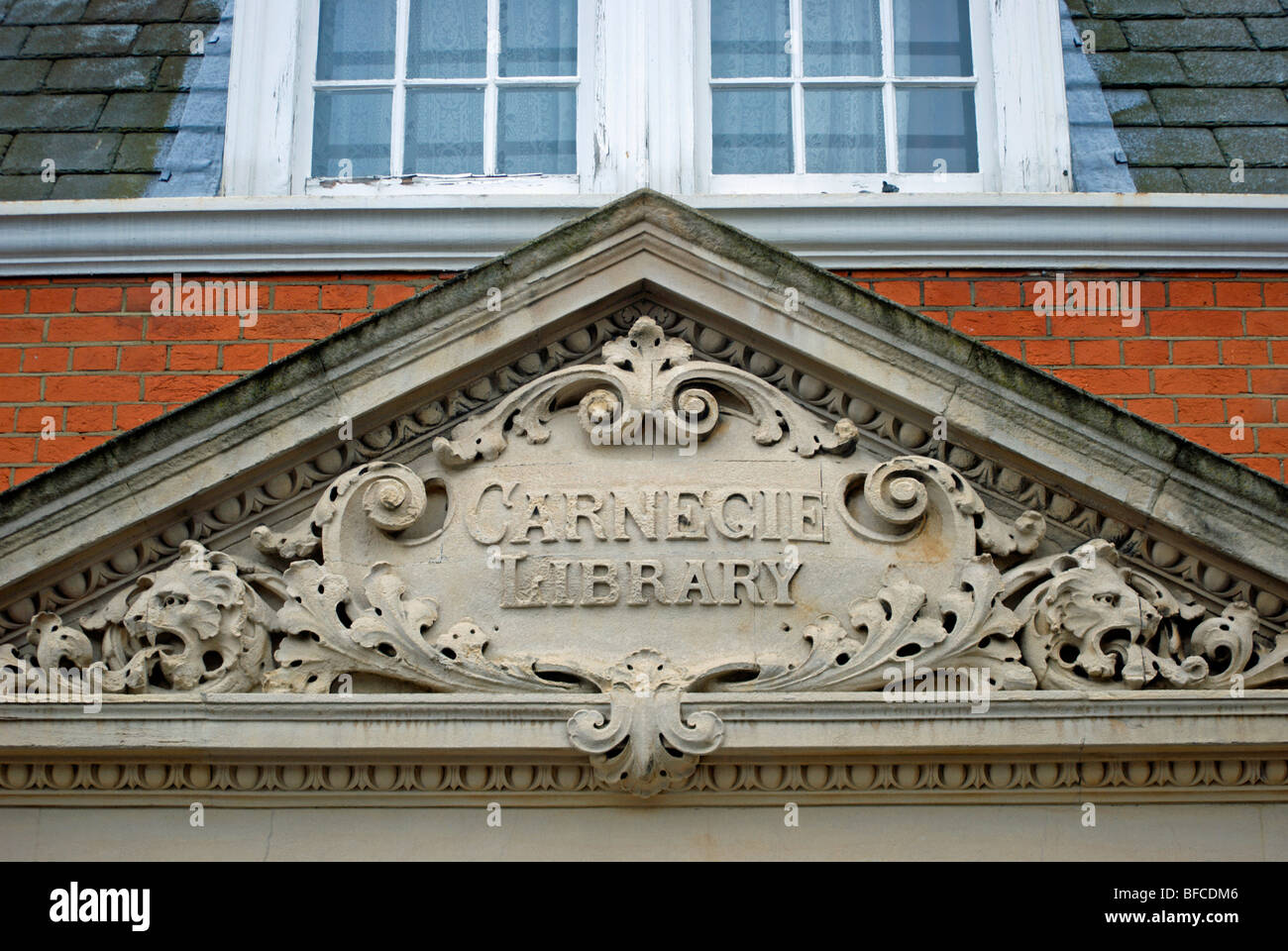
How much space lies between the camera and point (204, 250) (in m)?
6.58

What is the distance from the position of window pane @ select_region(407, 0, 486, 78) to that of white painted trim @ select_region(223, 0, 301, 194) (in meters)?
0.48

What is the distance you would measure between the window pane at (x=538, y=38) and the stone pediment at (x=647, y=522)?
1.70 meters

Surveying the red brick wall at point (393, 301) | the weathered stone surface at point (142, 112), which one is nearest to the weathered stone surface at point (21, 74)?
the weathered stone surface at point (142, 112)

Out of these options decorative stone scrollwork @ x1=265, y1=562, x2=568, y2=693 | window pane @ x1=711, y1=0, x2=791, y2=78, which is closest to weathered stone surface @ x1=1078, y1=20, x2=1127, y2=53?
window pane @ x1=711, y1=0, x2=791, y2=78

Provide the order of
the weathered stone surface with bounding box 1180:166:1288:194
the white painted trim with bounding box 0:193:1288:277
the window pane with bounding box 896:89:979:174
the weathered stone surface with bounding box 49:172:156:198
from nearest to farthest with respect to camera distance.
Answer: the white painted trim with bounding box 0:193:1288:277 < the weathered stone surface with bounding box 1180:166:1288:194 < the weathered stone surface with bounding box 49:172:156:198 < the window pane with bounding box 896:89:979:174

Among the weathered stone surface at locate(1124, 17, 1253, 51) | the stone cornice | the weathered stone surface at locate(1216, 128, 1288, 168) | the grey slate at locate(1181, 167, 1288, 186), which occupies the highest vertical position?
the weathered stone surface at locate(1124, 17, 1253, 51)

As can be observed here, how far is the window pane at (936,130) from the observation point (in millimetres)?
6930

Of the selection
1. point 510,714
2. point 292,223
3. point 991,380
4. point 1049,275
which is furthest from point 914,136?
point 510,714

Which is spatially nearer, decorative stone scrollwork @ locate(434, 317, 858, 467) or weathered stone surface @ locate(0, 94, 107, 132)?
decorative stone scrollwork @ locate(434, 317, 858, 467)

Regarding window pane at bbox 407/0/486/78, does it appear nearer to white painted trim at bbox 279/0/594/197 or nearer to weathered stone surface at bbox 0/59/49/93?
white painted trim at bbox 279/0/594/197

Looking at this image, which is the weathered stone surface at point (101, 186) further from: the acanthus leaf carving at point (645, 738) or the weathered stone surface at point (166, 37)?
the acanthus leaf carving at point (645, 738)

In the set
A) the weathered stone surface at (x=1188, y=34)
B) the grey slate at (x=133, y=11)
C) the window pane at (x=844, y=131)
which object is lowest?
the window pane at (x=844, y=131)

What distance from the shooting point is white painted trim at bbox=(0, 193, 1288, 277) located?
6477mm

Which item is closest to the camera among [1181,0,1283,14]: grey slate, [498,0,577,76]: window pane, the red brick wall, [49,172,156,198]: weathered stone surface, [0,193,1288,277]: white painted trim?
the red brick wall
